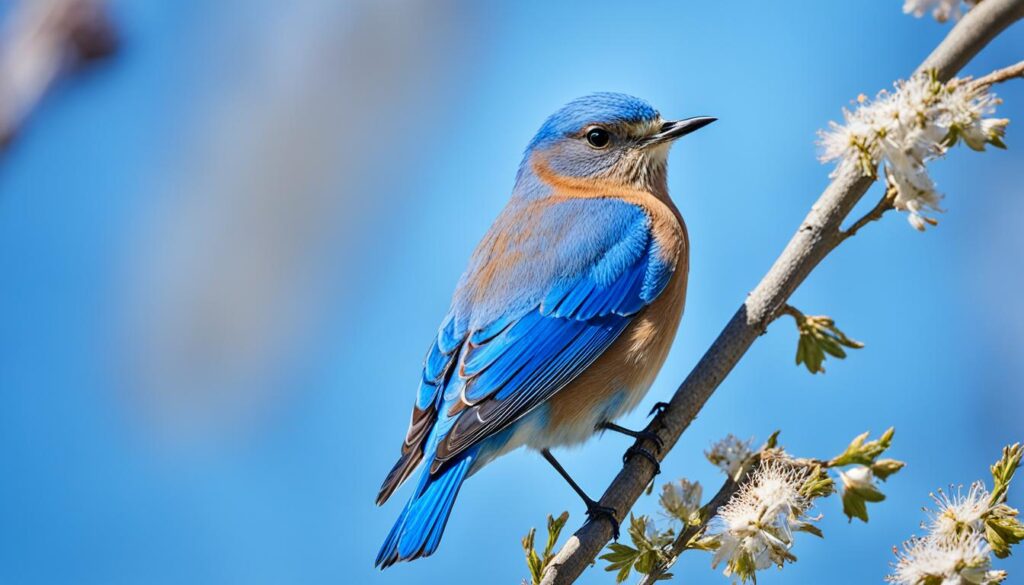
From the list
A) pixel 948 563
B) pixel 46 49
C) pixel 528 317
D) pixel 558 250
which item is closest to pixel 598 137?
pixel 558 250

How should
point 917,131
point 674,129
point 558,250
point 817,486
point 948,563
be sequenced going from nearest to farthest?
point 948,563 < point 817,486 < point 917,131 < point 558,250 < point 674,129

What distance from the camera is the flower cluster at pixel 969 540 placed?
7.21 feet

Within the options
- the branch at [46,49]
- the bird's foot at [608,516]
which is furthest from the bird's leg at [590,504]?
the branch at [46,49]

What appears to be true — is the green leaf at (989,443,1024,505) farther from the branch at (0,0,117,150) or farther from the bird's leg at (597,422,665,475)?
the branch at (0,0,117,150)

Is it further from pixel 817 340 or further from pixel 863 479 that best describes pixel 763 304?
pixel 863 479

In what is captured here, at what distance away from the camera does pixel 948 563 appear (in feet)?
7.23

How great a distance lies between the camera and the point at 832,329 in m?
3.01

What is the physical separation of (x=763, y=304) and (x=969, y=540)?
92 cm

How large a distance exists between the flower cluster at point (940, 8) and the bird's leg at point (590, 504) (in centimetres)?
157

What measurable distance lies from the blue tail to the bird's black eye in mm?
1798

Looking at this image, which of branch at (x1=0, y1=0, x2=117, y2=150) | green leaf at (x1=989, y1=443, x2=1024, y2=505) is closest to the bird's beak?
green leaf at (x1=989, y1=443, x2=1024, y2=505)

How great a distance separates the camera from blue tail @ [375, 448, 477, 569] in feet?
10.6

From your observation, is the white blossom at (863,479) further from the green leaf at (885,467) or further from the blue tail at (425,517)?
the blue tail at (425,517)

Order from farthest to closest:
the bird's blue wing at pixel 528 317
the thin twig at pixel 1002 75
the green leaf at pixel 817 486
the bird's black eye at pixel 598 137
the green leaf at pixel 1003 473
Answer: the bird's black eye at pixel 598 137
the bird's blue wing at pixel 528 317
the thin twig at pixel 1002 75
the green leaf at pixel 817 486
the green leaf at pixel 1003 473
